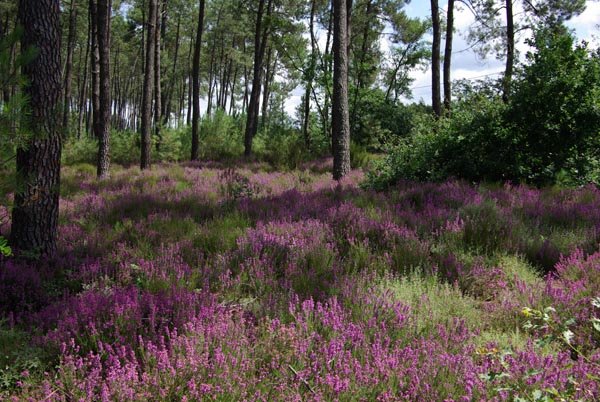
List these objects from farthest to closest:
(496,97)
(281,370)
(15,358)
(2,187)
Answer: (496,97) < (2,187) < (15,358) < (281,370)

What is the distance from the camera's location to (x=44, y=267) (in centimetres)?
433

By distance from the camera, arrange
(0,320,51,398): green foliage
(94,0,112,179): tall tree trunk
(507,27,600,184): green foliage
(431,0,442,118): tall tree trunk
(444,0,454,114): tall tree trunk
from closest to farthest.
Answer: (0,320,51,398): green foliage < (507,27,600,184): green foliage < (94,0,112,179): tall tree trunk < (431,0,442,118): tall tree trunk < (444,0,454,114): tall tree trunk

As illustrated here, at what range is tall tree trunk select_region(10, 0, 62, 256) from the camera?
4.51 meters

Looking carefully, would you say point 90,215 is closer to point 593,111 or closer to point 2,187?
point 2,187

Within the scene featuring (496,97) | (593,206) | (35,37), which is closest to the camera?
(35,37)

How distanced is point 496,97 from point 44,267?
8.93 m

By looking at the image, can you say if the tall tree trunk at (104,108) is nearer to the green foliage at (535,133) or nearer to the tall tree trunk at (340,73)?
the tall tree trunk at (340,73)

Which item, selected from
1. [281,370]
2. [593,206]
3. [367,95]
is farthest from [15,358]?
[367,95]

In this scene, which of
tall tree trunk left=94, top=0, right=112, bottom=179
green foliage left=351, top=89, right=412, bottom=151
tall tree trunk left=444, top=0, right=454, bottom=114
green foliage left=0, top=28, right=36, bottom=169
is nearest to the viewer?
green foliage left=0, top=28, right=36, bottom=169

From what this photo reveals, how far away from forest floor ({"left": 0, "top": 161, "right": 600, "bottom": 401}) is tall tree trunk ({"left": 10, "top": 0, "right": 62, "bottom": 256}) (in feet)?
1.52

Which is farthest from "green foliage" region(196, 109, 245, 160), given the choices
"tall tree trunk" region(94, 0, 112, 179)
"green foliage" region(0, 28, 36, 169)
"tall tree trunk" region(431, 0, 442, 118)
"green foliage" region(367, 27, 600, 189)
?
"green foliage" region(0, 28, 36, 169)

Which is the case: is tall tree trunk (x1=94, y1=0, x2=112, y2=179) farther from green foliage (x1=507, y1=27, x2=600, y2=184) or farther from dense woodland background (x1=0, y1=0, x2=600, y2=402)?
green foliage (x1=507, y1=27, x2=600, y2=184)

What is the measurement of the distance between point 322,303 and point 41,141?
371 cm

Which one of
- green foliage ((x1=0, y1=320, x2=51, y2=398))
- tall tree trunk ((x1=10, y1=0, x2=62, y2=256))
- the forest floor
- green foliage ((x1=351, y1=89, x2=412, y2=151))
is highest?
green foliage ((x1=351, y1=89, x2=412, y2=151))
